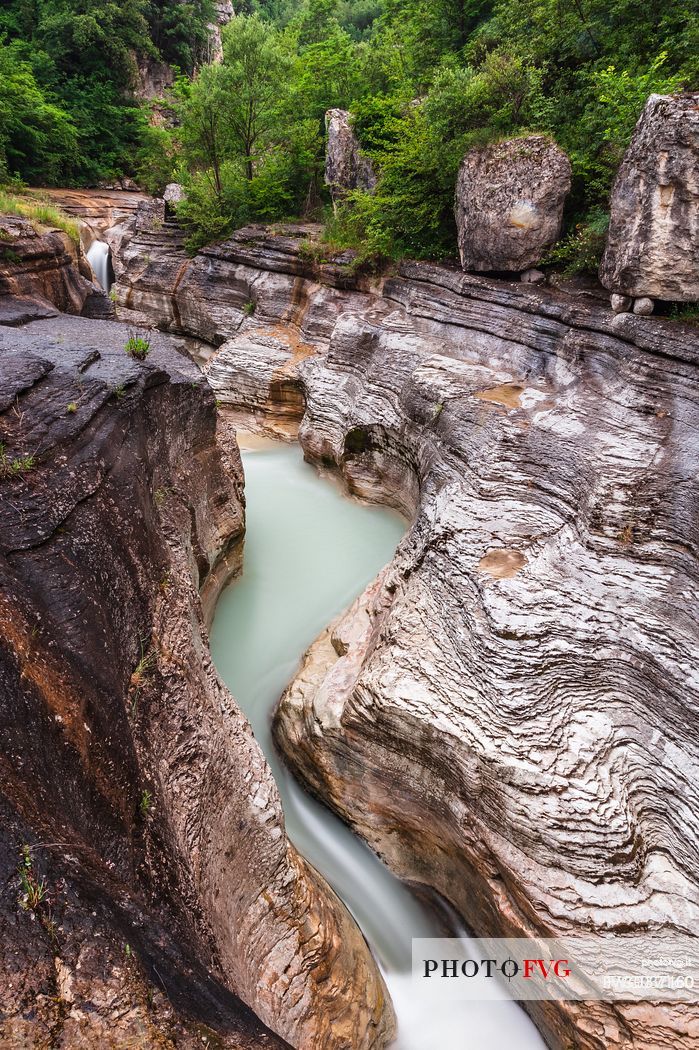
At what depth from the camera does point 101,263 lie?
627 inches

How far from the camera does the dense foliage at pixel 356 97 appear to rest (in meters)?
7.53

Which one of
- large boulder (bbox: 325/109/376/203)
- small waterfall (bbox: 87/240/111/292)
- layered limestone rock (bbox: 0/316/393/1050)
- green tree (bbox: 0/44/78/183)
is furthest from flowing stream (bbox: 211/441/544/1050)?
green tree (bbox: 0/44/78/183)

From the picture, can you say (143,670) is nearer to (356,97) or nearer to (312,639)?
(312,639)

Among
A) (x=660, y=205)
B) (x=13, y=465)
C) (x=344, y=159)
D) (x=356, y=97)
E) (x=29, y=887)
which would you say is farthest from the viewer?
(x=356, y=97)

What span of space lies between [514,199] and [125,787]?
848cm

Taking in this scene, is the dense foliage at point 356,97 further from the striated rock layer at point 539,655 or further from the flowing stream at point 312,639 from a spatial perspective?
the flowing stream at point 312,639

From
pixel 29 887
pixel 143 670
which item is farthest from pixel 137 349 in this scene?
pixel 29 887

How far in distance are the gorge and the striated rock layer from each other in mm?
22

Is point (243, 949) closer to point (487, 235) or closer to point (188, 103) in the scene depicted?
point (487, 235)

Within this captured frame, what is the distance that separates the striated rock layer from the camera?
384cm

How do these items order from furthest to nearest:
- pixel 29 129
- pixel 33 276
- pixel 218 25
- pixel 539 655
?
pixel 218 25
pixel 29 129
pixel 33 276
pixel 539 655

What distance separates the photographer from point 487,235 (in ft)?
25.9

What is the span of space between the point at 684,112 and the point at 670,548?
459 centimetres

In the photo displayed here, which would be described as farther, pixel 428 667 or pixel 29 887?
pixel 428 667
